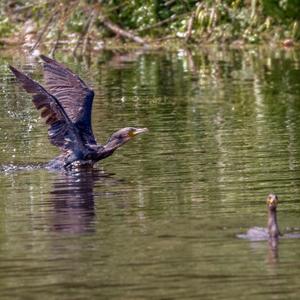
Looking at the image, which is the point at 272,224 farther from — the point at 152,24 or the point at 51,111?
the point at 152,24

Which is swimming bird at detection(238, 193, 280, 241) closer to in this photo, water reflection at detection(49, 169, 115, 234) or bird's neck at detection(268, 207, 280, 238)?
bird's neck at detection(268, 207, 280, 238)

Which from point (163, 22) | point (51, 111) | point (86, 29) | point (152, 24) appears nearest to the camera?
point (51, 111)

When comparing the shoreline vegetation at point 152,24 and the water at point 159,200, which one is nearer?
the water at point 159,200

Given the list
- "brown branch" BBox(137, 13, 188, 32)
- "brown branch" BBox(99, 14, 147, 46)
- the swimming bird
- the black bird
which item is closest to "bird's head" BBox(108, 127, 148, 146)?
the black bird

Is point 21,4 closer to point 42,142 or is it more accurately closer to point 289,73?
point 289,73

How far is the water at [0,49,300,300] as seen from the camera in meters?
8.87

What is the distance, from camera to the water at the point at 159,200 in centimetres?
887

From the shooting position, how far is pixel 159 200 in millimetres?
11891

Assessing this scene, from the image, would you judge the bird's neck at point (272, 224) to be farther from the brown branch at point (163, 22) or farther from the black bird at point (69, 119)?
the brown branch at point (163, 22)

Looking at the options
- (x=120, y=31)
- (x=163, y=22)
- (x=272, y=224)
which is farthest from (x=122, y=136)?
(x=120, y=31)

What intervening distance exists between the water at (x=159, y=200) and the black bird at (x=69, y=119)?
23 centimetres

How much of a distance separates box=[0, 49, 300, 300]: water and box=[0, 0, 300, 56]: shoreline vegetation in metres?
7.98

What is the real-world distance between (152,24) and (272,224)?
23065 mm

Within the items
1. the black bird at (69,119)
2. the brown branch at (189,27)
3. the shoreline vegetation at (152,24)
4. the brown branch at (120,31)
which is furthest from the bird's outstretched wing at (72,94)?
the brown branch at (120,31)
